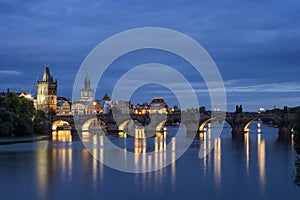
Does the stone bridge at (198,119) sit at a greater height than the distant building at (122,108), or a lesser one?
lesser

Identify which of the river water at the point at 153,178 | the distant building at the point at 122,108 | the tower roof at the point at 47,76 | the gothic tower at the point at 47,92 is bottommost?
the river water at the point at 153,178

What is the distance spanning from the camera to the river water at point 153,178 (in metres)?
30.5

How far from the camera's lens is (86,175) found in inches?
1469

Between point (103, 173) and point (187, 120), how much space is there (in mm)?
67409

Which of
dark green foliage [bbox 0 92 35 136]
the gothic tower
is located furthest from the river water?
Answer: the gothic tower

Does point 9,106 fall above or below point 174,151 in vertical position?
above

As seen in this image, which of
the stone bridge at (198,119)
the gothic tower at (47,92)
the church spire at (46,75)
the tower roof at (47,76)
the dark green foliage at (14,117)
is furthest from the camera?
the tower roof at (47,76)

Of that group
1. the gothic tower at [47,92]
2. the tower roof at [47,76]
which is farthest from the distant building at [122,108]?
the tower roof at [47,76]

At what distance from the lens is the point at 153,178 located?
36.1 m

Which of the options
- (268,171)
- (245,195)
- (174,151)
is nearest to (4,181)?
(245,195)

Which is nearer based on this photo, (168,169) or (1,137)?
(168,169)

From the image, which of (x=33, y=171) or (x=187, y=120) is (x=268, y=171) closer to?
(x=33, y=171)

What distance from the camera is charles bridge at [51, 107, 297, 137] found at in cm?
9325

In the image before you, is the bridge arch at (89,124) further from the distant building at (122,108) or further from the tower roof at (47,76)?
the tower roof at (47,76)
